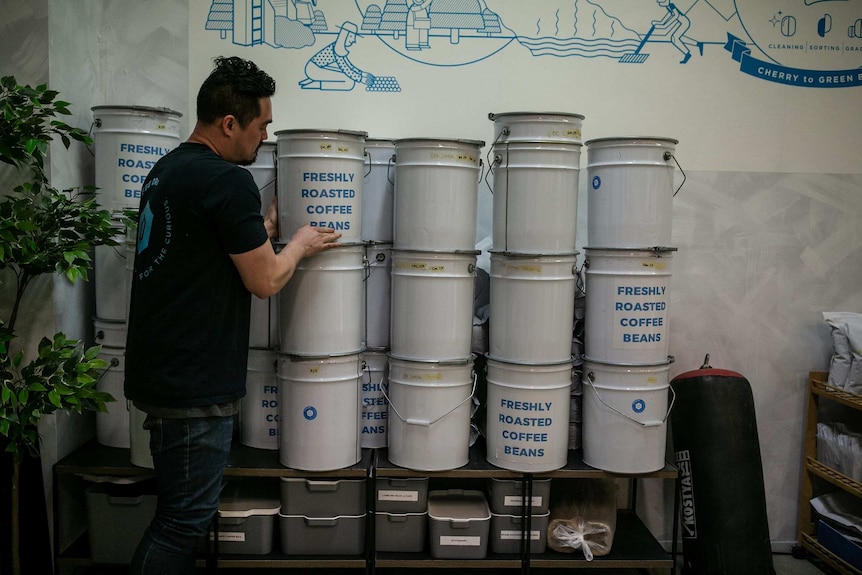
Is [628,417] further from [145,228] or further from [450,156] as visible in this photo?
[145,228]

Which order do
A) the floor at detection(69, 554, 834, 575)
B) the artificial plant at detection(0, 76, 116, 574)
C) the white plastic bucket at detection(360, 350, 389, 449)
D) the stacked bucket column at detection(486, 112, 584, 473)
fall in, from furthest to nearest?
the floor at detection(69, 554, 834, 575) → the white plastic bucket at detection(360, 350, 389, 449) → the stacked bucket column at detection(486, 112, 584, 473) → the artificial plant at detection(0, 76, 116, 574)

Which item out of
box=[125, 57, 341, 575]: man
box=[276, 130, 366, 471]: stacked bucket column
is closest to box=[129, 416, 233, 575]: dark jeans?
box=[125, 57, 341, 575]: man

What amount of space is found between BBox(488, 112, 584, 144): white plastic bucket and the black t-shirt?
104 cm

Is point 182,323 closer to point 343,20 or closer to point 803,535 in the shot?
point 343,20

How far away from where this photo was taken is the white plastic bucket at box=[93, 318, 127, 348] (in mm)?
2729

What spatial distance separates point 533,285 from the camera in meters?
2.56

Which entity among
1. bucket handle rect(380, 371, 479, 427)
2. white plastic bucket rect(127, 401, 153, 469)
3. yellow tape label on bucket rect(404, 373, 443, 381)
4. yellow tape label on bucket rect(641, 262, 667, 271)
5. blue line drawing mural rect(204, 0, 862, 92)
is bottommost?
white plastic bucket rect(127, 401, 153, 469)

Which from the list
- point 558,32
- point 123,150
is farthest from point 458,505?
point 558,32

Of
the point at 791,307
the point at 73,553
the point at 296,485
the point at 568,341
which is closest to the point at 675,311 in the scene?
the point at 791,307

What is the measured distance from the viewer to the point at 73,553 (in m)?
2.66

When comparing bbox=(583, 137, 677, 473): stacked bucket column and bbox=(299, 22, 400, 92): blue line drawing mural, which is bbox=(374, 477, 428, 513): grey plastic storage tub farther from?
bbox=(299, 22, 400, 92): blue line drawing mural

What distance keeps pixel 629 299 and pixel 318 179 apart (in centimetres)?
119

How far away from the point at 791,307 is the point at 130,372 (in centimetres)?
277

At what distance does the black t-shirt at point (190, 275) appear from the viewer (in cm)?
190
